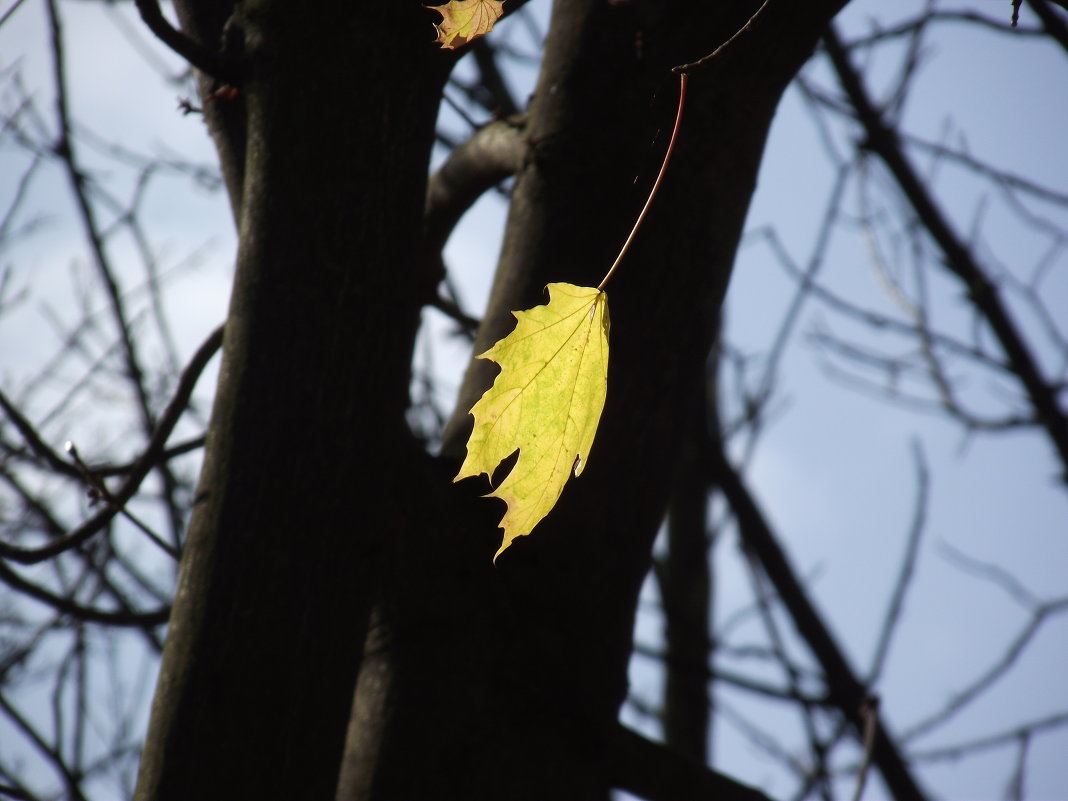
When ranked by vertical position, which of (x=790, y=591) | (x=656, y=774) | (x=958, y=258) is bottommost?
(x=656, y=774)

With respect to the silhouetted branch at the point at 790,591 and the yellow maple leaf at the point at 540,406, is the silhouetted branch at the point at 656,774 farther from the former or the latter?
the silhouetted branch at the point at 790,591

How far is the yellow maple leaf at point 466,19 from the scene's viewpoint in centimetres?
102

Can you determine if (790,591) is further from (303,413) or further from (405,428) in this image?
(303,413)

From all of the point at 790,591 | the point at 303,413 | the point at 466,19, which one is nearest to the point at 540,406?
the point at 303,413

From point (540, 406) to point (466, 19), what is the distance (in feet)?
1.61

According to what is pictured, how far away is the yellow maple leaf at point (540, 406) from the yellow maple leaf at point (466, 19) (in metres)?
0.35

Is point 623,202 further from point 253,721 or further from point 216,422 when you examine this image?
point 253,721

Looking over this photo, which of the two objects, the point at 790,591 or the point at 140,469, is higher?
the point at 790,591

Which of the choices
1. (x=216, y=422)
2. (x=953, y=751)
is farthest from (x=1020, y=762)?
(x=216, y=422)

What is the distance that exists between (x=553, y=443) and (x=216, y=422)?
1.36 feet

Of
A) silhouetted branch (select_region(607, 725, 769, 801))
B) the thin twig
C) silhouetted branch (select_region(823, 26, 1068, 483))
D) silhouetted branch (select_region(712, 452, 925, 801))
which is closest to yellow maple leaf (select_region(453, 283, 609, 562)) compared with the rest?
the thin twig

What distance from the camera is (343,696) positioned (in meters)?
0.97

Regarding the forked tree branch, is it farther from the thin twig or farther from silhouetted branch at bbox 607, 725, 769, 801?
silhouetted branch at bbox 607, 725, 769, 801

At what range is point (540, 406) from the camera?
881 mm
